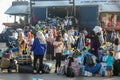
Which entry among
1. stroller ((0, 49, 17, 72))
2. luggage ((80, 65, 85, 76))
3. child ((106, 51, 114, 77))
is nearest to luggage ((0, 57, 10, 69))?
stroller ((0, 49, 17, 72))

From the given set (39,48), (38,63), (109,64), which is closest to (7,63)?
(38,63)

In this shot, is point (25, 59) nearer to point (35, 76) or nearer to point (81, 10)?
point (35, 76)

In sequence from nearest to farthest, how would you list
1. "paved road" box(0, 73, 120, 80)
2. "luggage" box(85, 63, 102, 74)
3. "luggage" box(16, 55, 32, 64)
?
1. "paved road" box(0, 73, 120, 80)
2. "luggage" box(85, 63, 102, 74)
3. "luggage" box(16, 55, 32, 64)

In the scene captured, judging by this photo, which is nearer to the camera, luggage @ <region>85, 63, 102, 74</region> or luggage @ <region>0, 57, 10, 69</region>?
luggage @ <region>85, 63, 102, 74</region>

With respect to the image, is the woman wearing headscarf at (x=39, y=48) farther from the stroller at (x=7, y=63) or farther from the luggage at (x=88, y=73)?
the luggage at (x=88, y=73)

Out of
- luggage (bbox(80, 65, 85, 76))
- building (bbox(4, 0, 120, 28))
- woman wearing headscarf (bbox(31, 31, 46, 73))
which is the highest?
woman wearing headscarf (bbox(31, 31, 46, 73))

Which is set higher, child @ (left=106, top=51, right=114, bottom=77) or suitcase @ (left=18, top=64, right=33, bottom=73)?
child @ (left=106, top=51, right=114, bottom=77)

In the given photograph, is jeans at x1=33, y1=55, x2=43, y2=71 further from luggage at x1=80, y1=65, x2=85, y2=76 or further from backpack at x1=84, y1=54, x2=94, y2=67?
backpack at x1=84, y1=54, x2=94, y2=67

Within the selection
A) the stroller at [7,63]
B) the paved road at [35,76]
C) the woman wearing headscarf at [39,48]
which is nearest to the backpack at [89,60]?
the paved road at [35,76]

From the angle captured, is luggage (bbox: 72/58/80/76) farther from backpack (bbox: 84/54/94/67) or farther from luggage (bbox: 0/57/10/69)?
luggage (bbox: 0/57/10/69)

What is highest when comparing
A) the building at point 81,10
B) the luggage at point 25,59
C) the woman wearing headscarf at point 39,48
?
the woman wearing headscarf at point 39,48

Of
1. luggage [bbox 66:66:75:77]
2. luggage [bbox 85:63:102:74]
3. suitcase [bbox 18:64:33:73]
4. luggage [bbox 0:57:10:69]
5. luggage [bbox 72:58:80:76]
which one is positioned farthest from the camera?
luggage [bbox 0:57:10:69]

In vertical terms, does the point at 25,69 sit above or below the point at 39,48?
below

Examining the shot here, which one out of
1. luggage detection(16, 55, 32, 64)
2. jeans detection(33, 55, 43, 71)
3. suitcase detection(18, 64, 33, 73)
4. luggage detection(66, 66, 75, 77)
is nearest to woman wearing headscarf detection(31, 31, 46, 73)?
jeans detection(33, 55, 43, 71)
